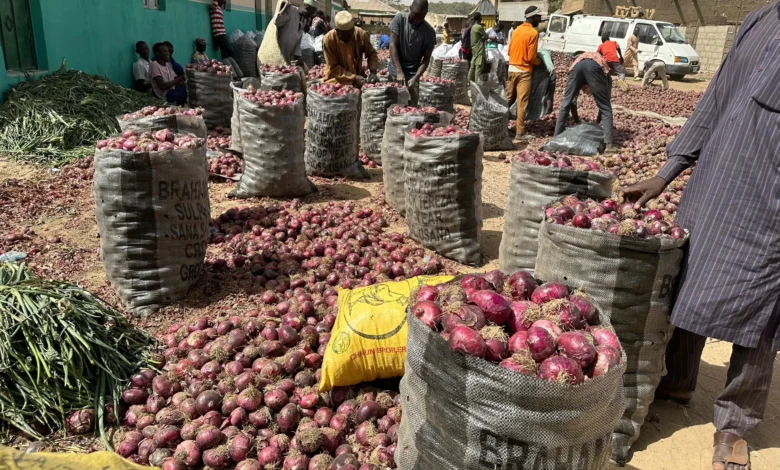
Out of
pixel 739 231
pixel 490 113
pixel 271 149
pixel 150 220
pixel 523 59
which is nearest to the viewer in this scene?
pixel 739 231

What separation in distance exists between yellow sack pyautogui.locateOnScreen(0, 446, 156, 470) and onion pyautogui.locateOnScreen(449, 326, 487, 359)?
2.95 ft

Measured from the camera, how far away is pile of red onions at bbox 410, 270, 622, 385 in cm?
157

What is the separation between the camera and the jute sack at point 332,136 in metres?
6.10

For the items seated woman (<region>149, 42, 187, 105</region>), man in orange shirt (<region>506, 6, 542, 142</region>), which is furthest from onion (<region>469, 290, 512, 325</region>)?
seated woman (<region>149, 42, 187, 105</region>)

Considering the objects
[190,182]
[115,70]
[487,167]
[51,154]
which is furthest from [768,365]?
[115,70]

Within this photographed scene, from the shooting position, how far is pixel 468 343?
1.56 meters

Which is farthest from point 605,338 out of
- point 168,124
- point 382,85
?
point 382,85

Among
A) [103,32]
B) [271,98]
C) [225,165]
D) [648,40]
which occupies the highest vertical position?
[648,40]

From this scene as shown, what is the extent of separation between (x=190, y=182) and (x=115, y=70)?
7.03m

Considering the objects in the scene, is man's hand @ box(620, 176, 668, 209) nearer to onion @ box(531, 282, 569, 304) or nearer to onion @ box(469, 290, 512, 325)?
onion @ box(531, 282, 569, 304)

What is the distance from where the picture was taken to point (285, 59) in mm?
9180

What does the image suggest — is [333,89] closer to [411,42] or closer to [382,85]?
[382,85]

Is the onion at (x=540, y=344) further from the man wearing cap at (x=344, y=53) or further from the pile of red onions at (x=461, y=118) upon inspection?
the pile of red onions at (x=461, y=118)

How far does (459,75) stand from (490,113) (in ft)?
15.5
